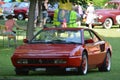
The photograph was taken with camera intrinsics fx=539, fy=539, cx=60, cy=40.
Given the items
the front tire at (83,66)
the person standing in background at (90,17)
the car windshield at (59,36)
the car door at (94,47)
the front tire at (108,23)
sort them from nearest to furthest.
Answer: the front tire at (83,66), the car windshield at (59,36), the car door at (94,47), the person standing in background at (90,17), the front tire at (108,23)

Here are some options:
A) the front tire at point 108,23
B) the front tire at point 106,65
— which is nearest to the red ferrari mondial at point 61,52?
the front tire at point 106,65

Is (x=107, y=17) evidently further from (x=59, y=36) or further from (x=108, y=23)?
(x=59, y=36)

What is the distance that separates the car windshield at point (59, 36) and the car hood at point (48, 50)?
0.38 m

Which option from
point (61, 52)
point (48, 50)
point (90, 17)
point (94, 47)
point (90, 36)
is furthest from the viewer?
point (90, 17)

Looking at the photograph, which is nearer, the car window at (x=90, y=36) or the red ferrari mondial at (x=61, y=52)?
the red ferrari mondial at (x=61, y=52)

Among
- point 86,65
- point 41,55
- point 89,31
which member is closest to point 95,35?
point 89,31

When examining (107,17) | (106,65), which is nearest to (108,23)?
(107,17)

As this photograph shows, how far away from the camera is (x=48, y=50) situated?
45.3 ft

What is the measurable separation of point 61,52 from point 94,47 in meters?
1.77

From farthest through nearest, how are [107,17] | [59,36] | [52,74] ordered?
1. [107,17]
2. [59,36]
3. [52,74]

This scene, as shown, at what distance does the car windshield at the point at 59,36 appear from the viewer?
14.7 meters

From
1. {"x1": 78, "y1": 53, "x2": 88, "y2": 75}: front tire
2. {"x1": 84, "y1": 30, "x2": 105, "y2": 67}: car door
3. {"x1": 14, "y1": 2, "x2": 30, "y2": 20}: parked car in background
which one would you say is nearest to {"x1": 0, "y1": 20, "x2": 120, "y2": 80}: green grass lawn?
{"x1": 78, "y1": 53, "x2": 88, "y2": 75}: front tire

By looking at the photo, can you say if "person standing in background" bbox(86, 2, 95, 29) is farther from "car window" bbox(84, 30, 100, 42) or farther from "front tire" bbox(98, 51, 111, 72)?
"car window" bbox(84, 30, 100, 42)

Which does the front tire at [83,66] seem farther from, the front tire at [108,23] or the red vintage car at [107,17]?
the front tire at [108,23]
